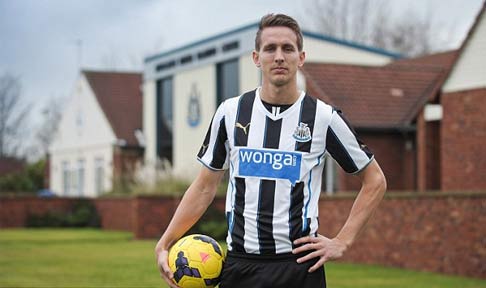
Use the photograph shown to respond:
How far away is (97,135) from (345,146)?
158 feet

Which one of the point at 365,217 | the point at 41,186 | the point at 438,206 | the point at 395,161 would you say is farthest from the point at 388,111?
the point at 41,186

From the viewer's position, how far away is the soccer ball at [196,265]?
17.7ft

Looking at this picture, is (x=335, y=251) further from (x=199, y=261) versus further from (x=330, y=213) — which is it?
(x=330, y=213)

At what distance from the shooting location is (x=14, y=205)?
1572 inches

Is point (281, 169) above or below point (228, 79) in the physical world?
below

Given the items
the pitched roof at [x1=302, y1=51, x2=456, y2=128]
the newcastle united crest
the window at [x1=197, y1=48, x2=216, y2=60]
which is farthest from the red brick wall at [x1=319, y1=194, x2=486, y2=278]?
the newcastle united crest

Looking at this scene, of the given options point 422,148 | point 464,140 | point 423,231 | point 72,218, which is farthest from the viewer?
point 72,218

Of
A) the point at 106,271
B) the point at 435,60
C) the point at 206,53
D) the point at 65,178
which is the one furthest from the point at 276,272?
the point at 65,178

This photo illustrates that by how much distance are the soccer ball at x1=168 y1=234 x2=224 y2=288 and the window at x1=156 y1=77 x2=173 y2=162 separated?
40583 millimetres

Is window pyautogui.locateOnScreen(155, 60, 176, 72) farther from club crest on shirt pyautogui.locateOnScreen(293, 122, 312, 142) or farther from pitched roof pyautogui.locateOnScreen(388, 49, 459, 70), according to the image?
club crest on shirt pyautogui.locateOnScreen(293, 122, 312, 142)

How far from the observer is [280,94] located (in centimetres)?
519

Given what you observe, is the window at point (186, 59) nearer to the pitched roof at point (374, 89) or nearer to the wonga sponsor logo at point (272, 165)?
the pitched roof at point (374, 89)

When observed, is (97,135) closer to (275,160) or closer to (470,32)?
(470,32)

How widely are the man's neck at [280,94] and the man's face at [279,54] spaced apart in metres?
0.04
